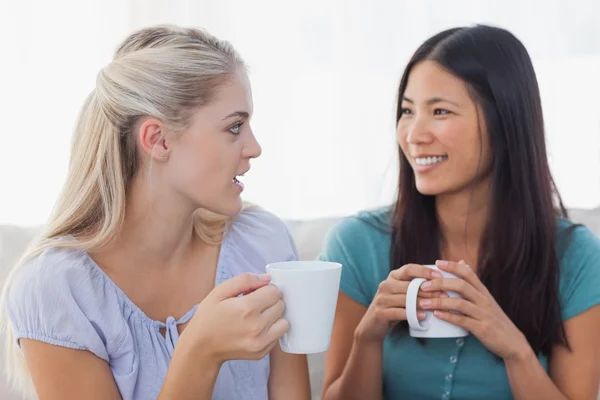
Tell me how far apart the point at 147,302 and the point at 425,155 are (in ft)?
1.96

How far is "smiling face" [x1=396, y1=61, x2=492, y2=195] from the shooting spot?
151 centimetres

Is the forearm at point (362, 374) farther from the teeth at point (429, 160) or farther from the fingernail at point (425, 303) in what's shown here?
the teeth at point (429, 160)

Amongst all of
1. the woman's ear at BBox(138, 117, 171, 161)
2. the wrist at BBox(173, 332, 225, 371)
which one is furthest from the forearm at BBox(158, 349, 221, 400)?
the woman's ear at BBox(138, 117, 171, 161)

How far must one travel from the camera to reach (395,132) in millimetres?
1680

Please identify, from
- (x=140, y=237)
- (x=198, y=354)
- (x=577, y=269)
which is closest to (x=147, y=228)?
(x=140, y=237)

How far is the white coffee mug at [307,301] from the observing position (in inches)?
42.4

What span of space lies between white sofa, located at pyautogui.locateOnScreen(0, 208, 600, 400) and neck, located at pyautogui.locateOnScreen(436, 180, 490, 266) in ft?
1.24

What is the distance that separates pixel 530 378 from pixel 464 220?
1.26 ft

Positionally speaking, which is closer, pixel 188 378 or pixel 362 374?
pixel 188 378

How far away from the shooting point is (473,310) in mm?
1341

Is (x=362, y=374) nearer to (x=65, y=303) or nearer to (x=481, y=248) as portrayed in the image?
(x=481, y=248)

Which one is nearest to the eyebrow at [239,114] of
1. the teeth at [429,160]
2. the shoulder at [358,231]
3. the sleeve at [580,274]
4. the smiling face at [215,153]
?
the smiling face at [215,153]

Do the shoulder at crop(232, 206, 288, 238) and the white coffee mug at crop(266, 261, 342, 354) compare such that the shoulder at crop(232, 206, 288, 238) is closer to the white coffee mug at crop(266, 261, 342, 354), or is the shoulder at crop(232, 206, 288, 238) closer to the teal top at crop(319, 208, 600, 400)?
the teal top at crop(319, 208, 600, 400)

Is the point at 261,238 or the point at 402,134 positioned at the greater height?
the point at 402,134
